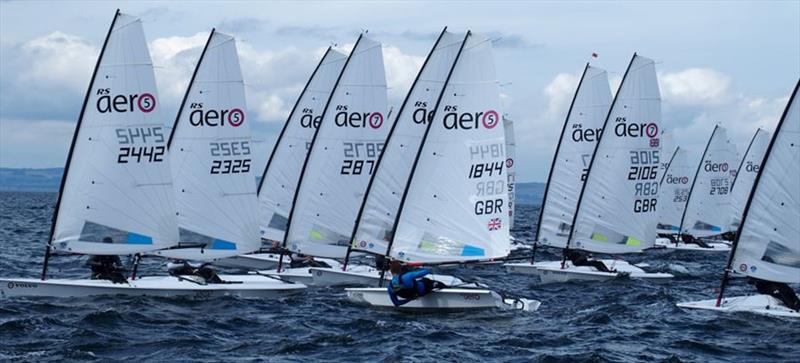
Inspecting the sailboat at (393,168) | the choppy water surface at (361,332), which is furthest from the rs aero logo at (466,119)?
the choppy water surface at (361,332)

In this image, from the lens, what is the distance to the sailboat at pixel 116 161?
24672 mm

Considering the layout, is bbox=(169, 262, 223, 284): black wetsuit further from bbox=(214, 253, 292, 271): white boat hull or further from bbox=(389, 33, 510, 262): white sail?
bbox=(214, 253, 292, 271): white boat hull

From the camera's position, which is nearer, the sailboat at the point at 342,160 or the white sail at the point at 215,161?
the white sail at the point at 215,161

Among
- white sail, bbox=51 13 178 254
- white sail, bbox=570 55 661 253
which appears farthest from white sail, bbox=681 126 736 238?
white sail, bbox=51 13 178 254

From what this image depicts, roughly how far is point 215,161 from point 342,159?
214 inches

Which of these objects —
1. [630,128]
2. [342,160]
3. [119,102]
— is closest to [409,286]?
[119,102]

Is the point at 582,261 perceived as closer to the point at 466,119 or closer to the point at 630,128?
the point at 630,128

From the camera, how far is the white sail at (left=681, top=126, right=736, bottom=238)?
182ft

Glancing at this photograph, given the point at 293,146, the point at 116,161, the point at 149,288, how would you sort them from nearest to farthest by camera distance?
the point at 149,288, the point at 116,161, the point at 293,146

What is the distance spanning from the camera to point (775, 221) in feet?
77.8

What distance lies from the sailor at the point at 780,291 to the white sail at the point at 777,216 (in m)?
0.34

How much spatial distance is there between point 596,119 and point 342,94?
10.1 metres

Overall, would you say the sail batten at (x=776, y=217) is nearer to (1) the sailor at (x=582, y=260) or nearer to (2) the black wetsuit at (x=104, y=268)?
(1) the sailor at (x=582, y=260)

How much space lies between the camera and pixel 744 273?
23953 mm
